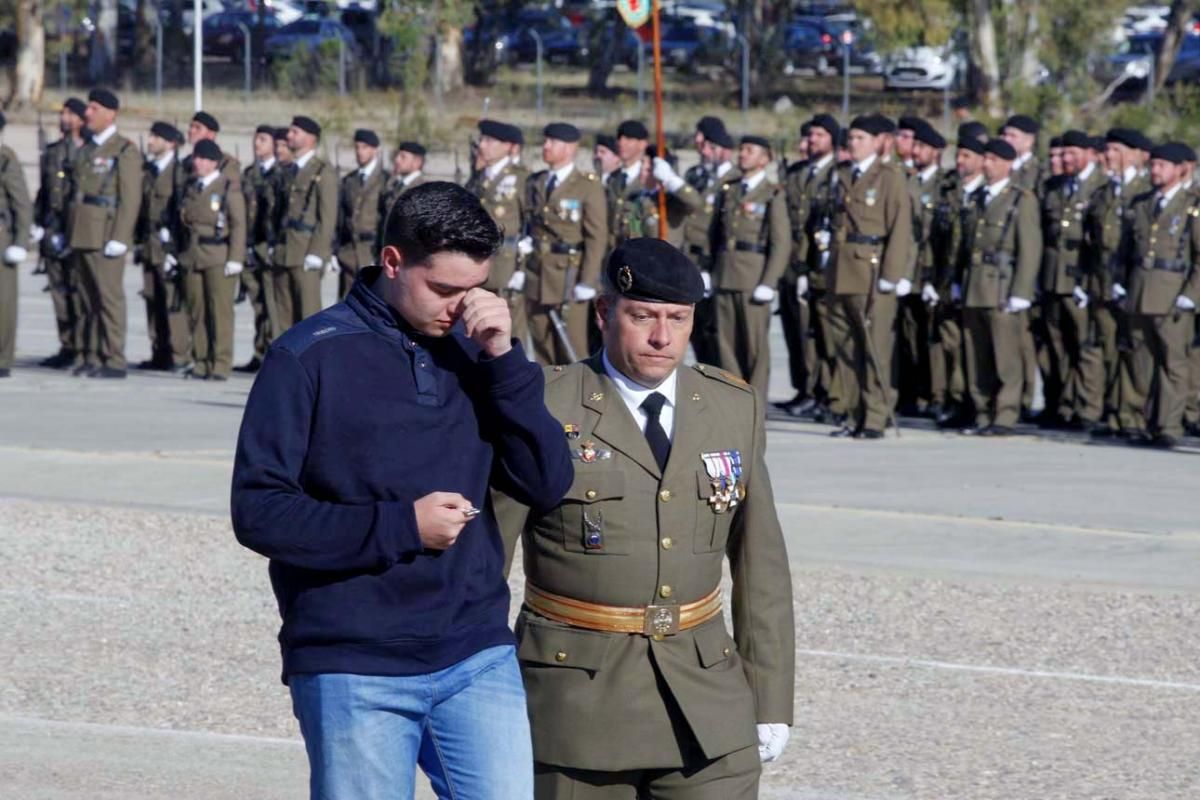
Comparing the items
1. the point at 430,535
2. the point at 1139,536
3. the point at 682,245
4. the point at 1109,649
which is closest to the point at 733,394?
the point at 430,535

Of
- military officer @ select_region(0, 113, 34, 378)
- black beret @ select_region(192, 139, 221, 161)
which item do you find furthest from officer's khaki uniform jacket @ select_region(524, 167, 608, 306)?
military officer @ select_region(0, 113, 34, 378)

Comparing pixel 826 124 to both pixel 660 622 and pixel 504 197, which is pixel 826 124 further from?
pixel 660 622

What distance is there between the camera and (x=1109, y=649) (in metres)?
8.26

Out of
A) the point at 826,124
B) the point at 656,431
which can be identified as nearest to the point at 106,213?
the point at 826,124

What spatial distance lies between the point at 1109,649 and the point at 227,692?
10.6ft

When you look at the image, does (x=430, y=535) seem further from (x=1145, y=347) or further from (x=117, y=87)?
(x=117, y=87)

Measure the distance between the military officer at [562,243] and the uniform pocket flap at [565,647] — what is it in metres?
10.8

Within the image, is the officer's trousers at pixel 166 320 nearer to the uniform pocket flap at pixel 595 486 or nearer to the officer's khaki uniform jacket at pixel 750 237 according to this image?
the officer's khaki uniform jacket at pixel 750 237

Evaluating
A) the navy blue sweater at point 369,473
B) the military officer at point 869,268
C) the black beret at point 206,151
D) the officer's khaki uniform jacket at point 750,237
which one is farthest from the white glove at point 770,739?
the black beret at point 206,151

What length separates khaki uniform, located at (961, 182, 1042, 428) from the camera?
1431 cm

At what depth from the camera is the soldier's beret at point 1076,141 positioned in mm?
15109

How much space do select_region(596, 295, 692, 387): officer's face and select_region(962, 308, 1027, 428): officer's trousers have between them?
10.3m

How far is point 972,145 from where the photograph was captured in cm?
1493

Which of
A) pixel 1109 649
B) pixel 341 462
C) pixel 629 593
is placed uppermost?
pixel 341 462
